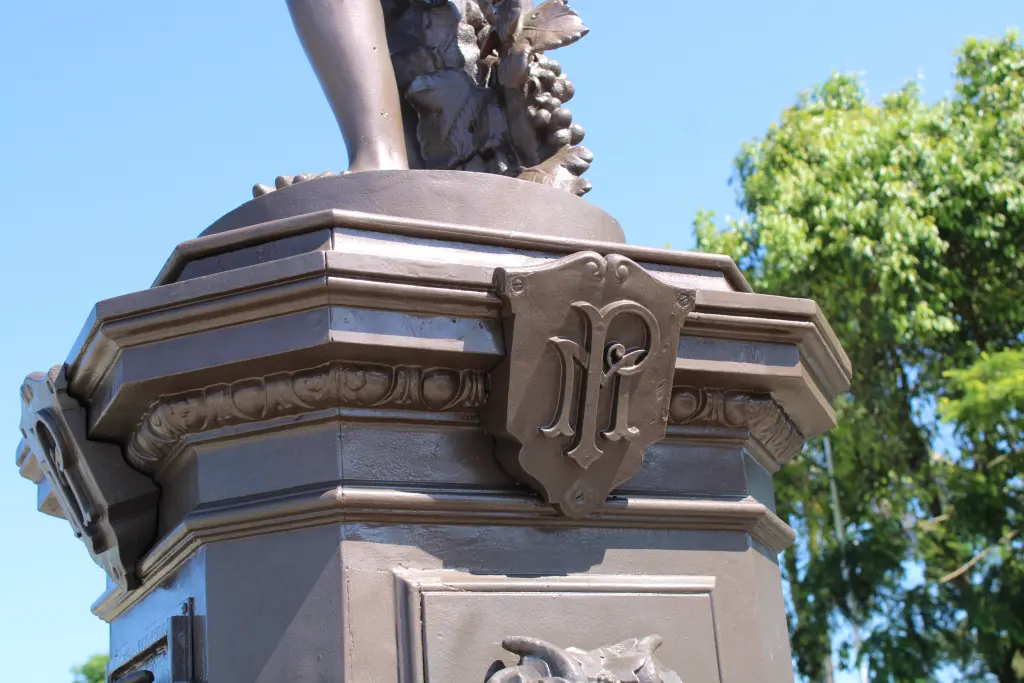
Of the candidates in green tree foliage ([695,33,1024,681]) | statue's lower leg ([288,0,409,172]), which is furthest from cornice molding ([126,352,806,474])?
green tree foliage ([695,33,1024,681])

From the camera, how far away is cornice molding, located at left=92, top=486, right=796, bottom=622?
2229 mm

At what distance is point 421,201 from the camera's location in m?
2.56

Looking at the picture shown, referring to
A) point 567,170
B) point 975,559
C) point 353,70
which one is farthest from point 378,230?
point 975,559

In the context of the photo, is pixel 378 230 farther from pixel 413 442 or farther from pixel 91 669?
pixel 91 669

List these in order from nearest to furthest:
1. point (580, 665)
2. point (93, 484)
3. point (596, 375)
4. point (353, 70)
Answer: point (580, 665), point (596, 375), point (93, 484), point (353, 70)

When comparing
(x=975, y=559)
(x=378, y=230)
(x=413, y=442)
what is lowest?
(x=413, y=442)

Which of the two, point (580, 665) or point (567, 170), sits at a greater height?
point (567, 170)

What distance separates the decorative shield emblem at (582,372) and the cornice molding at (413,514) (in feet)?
0.18

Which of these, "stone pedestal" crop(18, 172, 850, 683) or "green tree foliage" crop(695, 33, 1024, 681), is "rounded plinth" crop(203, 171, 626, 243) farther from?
"green tree foliage" crop(695, 33, 1024, 681)

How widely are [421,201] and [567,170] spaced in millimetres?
702

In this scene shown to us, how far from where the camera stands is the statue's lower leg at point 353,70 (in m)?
2.80

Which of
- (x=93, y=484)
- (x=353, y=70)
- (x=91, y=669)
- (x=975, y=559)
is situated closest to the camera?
(x=93, y=484)

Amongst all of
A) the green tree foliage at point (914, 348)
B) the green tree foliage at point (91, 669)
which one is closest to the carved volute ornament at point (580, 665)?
the green tree foliage at point (914, 348)

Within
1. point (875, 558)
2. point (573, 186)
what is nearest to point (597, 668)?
point (573, 186)
